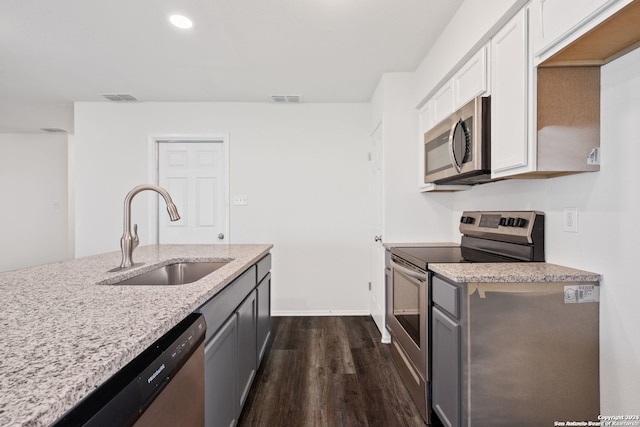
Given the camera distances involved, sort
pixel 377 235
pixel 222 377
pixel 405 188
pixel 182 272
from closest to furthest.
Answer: pixel 222 377 < pixel 182 272 < pixel 405 188 < pixel 377 235

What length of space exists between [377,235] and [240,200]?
1.63 metres

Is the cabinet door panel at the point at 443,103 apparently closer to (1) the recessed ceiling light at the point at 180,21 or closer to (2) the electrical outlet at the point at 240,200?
(1) the recessed ceiling light at the point at 180,21

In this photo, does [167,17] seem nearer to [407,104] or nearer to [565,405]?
[407,104]

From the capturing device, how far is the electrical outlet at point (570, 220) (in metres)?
1.45

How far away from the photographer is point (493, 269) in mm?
1430

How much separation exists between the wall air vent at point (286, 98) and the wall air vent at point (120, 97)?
1566 millimetres

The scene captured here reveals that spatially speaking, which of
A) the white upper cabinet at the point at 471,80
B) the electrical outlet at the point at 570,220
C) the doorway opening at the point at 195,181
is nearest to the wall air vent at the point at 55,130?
the doorway opening at the point at 195,181

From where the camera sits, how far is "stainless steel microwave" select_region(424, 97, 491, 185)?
167 centimetres

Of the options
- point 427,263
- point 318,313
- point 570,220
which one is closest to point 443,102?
point 570,220

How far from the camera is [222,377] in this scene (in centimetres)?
132

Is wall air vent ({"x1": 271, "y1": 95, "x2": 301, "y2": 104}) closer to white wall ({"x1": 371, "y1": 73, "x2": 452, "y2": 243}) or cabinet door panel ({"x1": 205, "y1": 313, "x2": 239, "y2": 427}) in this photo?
white wall ({"x1": 371, "y1": 73, "x2": 452, "y2": 243})

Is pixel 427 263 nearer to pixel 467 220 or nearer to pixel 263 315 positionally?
pixel 467 220

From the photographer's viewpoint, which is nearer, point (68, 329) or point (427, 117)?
point (68, 329)

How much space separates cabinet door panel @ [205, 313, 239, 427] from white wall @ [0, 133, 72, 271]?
5.04 meters
